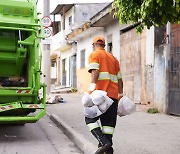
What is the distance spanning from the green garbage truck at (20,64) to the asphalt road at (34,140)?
0.48m

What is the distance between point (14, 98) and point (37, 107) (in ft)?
1.67

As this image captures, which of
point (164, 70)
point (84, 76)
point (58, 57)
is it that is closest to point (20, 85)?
point (164, 70)

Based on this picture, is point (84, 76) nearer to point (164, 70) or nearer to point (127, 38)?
point (127, 38)

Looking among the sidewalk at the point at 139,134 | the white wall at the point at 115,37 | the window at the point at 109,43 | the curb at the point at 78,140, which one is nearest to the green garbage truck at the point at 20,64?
the curb at the point at 78,140

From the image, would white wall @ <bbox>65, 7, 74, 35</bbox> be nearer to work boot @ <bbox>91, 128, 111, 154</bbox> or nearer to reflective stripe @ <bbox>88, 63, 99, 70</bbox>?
reflective stripe @ <bbox>88, 63, 99, 70</bbox>

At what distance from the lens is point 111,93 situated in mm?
5828

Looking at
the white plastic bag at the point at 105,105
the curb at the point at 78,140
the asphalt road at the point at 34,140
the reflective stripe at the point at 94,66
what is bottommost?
the asphalt road at the point at 34,140

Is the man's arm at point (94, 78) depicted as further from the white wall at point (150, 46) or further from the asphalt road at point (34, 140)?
the white wall at point (150, 46)

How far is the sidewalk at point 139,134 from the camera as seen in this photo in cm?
667

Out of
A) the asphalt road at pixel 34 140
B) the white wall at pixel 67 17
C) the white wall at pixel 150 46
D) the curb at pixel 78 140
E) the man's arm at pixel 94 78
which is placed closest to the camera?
the man's arm at pixel 94 78

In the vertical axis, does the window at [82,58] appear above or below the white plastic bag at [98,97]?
above

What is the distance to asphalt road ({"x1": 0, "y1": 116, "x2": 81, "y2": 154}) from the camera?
7099 millimetres

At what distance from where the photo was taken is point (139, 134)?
324 inches

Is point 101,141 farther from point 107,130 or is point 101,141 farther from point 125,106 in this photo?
point 125,106
